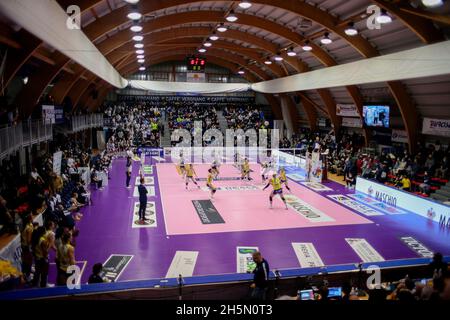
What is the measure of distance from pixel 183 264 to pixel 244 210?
630cm

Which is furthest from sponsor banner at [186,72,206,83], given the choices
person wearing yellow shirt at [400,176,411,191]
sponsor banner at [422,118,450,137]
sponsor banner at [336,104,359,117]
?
person wearing yellow shirt at [400,176,411,191]

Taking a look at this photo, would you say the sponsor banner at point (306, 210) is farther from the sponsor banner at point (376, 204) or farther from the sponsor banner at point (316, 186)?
the sponsor banner at point (376, 204)

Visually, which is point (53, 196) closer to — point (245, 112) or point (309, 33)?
point (309, 33)

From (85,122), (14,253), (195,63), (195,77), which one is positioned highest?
(195,77)

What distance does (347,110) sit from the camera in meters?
29.5

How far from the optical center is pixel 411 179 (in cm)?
1950

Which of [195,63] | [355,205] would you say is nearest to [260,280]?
[355,205]

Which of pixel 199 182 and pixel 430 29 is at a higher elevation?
pixel 430 29

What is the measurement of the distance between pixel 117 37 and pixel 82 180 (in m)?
8.72

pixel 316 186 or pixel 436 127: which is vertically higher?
pixel 436 127

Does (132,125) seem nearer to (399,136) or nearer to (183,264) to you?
(399,136)

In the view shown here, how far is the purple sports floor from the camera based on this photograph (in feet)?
35.2
